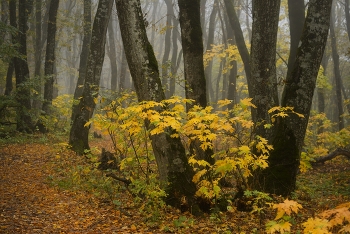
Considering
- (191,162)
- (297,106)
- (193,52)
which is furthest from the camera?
(193,52)

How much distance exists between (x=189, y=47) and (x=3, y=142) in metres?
8.59

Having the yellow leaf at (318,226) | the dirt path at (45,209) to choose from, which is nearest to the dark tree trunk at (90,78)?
the dirt path at (45,209)

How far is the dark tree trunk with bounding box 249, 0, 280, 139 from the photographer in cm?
700

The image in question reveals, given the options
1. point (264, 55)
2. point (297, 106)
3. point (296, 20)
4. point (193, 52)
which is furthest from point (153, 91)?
point (296, 20)

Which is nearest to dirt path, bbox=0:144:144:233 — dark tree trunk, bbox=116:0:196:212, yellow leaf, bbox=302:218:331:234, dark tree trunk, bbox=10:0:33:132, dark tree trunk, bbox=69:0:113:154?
dark tree trunk, bbox=116:0:196:212

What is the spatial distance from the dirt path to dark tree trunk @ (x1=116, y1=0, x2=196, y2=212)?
1.04m

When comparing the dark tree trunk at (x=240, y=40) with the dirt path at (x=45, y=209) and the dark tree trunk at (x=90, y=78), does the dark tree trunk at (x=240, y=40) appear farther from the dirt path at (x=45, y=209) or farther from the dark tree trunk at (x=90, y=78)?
the dirt path at (x=45, y=209)

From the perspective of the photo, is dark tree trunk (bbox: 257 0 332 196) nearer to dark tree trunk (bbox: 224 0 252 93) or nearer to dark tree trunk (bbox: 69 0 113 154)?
dark tree trunk (bbox: 224 0 252 93)

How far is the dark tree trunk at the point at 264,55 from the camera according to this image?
700cm

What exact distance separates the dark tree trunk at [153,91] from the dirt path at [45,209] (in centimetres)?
104

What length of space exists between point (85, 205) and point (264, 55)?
16.9 feet

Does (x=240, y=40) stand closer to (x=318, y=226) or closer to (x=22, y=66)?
→ (x=22, y=66)

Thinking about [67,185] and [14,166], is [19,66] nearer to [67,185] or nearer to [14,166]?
[14,166]

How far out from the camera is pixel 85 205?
19.9 feet
